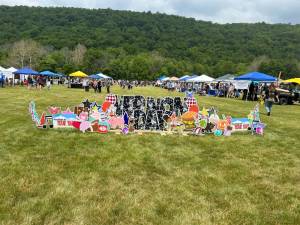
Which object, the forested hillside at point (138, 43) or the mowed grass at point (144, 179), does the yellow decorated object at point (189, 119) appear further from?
the forested hillside at point (138, 43)

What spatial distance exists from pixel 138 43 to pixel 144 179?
14288 cm

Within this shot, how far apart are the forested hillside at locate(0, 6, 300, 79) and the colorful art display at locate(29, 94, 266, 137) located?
8802 cm

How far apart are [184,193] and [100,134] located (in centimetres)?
505

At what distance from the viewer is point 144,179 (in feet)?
22.2

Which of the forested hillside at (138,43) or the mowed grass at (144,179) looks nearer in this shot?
the mowed grass at (144,179)

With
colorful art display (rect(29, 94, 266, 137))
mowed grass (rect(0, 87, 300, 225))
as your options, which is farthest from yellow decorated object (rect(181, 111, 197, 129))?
mowed grass (rect(0, 87, 300, 225))

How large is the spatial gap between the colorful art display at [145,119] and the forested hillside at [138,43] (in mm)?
88016

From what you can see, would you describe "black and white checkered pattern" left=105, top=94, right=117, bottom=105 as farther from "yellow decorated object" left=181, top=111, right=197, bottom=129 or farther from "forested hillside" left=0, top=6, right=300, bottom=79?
"forested hillside" left=0, top=6, right=300, bottom=79

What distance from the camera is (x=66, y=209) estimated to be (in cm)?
525

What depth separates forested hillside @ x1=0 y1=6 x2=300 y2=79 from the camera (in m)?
107

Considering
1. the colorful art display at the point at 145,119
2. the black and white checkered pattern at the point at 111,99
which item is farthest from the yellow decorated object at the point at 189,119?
the black and white checkered pattern at the point at 111,99

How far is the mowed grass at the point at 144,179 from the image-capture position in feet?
17.1

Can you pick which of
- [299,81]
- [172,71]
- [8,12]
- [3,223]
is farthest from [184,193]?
[8,12]

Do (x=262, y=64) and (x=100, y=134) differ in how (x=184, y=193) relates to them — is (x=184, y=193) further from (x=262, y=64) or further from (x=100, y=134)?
(x=262, y=64)
